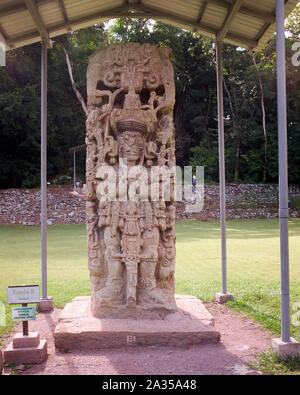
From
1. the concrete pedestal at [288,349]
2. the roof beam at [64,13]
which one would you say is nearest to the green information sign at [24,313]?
the concrete pedestal at [288,349]

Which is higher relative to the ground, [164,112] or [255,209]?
[164,112]

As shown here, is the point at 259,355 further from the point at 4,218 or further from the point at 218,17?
the point at 4,218

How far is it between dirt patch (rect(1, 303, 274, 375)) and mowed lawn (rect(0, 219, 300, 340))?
601mm

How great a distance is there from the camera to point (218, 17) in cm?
567

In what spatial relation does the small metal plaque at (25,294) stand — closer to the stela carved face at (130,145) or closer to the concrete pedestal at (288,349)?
the stela carved face at (130,145)

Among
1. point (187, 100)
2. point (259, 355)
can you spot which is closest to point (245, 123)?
point (187, 100)

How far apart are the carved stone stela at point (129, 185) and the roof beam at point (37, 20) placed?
90cm

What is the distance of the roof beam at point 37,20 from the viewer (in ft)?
15.8

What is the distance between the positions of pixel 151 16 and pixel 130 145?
220 cm

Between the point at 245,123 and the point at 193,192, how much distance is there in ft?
25.5

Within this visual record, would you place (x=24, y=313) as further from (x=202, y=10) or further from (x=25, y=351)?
(x=202, y=10)

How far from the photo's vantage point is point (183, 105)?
28.9m

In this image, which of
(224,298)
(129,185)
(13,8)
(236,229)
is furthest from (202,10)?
(236,229)
